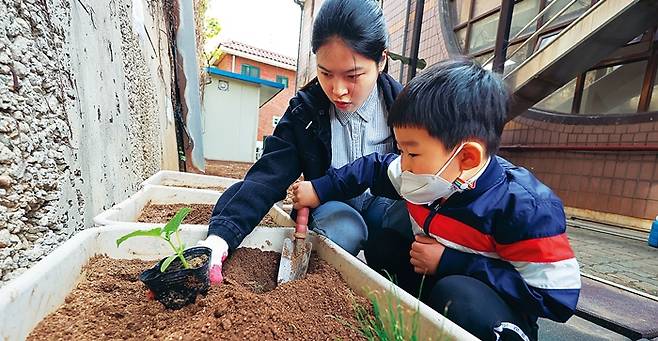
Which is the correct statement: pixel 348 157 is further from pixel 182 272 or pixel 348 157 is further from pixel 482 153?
pixel 182 272

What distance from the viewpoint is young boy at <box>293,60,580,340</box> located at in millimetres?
678

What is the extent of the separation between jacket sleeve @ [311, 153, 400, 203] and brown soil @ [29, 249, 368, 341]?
1.06 feet

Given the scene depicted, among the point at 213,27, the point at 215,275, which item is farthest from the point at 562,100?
the point at 213,27

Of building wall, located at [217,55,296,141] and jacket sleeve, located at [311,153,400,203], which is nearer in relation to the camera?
jacket sleeve, located at [311,153,400,203]

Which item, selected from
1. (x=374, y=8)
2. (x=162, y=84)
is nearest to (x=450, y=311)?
(x=374, y=8)

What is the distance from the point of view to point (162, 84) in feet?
8.57

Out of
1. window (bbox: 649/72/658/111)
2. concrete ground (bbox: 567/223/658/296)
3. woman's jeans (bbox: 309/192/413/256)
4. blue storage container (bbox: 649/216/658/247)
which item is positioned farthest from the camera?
window (bbox: 649/72/658/111)

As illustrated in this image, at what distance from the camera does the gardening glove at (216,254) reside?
2.37ft

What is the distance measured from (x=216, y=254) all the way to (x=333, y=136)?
558 millimetres

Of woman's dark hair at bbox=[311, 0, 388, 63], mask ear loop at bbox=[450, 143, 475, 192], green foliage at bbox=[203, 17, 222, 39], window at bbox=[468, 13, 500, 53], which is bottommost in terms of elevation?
mask ear loop at bbox=[450, 143, 475, 192]

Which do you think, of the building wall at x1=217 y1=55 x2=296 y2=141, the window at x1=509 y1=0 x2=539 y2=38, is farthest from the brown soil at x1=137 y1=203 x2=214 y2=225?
the building wall at x1=217 y1=55 x2=296 y2=141

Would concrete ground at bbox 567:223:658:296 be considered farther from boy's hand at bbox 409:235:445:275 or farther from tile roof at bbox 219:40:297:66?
Result: tile roof at bbox 219:40:297:66

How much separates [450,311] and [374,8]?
2.70ft

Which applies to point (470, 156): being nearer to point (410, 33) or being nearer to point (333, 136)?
point (333, 136)
